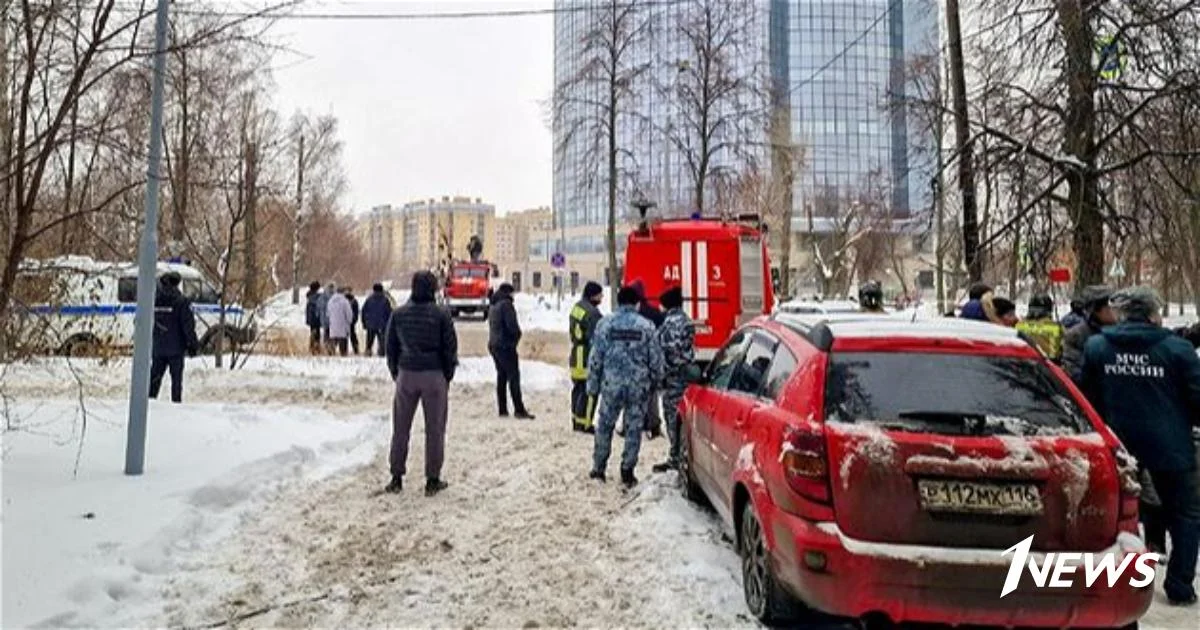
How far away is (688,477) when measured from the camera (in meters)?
6.15

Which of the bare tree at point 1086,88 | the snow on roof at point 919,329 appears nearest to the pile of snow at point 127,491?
the snow on roof at point 919,329

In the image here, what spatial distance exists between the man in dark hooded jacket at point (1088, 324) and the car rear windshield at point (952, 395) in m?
1.55

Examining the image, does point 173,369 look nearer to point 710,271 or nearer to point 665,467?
point 665,467

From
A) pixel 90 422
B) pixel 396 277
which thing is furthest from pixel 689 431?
pixel 396 277

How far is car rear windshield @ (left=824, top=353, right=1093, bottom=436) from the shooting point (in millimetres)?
3371

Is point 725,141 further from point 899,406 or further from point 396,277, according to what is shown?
point 396,277

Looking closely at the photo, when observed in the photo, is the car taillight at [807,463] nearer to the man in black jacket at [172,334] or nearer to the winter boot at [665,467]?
the winter boot at [665,467]

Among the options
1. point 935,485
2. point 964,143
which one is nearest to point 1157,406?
point 935,485

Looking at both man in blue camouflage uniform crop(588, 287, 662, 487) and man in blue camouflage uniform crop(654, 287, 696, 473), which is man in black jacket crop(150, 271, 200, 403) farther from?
man in blue camouflage uniform crop(654, 287, 696, 473)

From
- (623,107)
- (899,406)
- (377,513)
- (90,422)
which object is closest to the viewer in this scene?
(899,406)

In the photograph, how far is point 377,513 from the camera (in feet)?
19.6

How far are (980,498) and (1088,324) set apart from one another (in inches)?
148

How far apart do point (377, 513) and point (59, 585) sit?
2.24m

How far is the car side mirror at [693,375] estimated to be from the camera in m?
5.90
